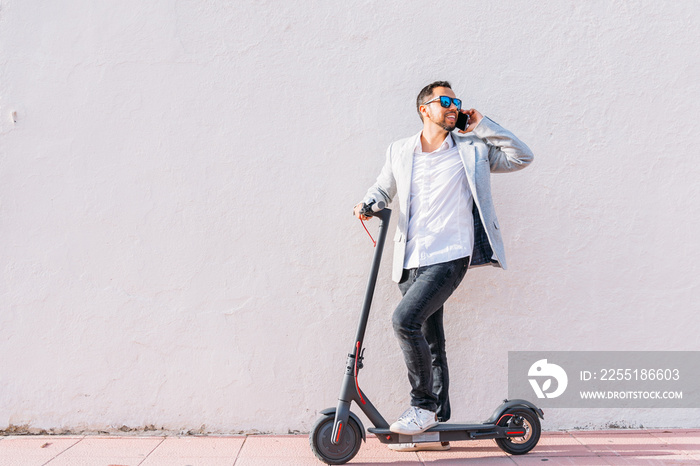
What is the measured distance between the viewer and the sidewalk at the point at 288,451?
3.06m

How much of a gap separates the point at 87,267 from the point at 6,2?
167 centimetres

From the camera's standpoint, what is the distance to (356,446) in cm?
297

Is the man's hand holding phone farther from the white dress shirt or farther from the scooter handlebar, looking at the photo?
the scooter handlebar

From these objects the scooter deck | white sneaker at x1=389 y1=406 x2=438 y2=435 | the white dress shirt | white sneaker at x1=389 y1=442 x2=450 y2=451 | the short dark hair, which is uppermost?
the short dark hair

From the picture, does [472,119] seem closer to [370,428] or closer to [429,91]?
[429,91]

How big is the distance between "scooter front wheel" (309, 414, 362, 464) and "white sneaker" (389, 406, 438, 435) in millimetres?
195

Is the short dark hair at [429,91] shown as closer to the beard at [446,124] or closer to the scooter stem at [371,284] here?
the beard at [446,124]

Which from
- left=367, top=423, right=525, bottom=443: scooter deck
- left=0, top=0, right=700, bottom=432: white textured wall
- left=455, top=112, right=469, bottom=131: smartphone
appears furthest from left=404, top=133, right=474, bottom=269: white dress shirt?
left=367, top=423, right=525, bottom=443: scooter deck

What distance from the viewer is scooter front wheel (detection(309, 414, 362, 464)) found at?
291 cm

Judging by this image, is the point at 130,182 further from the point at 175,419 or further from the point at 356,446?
the point at 356,446

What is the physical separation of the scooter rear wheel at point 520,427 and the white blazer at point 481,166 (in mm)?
803

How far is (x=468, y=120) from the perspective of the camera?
3.04 m

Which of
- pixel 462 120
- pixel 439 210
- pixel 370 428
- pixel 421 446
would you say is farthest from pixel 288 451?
pixel 462 120

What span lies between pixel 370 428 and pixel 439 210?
1.17 metres
